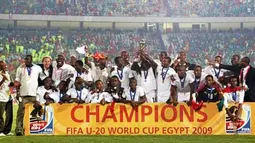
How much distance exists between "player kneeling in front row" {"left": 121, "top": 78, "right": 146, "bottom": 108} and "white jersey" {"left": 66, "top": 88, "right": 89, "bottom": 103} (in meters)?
0.77

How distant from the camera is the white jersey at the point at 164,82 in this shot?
11828 mm

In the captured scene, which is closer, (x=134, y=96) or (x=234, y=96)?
(x=134, y=96)

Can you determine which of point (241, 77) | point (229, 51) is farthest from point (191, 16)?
point (241, 77)

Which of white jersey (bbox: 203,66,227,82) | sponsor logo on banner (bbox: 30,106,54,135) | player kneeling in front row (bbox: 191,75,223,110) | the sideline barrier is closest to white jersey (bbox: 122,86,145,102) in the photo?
the sideline barrier

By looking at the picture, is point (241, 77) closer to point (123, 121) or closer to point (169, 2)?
point (123, 121)

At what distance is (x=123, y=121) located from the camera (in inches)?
452

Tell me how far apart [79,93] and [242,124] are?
3439mm

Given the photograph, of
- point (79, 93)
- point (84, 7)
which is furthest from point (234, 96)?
point (84, 7)

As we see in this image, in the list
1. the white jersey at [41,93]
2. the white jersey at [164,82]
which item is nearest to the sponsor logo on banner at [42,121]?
the white jersey at [41,93]

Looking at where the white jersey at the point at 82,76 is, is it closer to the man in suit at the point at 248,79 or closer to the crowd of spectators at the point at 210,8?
the man in suit at the point at 248,79

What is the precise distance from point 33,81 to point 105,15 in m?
41.7

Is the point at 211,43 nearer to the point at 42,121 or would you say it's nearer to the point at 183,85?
the point at 183,85

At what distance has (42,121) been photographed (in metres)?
11.4

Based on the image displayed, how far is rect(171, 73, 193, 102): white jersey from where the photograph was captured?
39.0 ft
